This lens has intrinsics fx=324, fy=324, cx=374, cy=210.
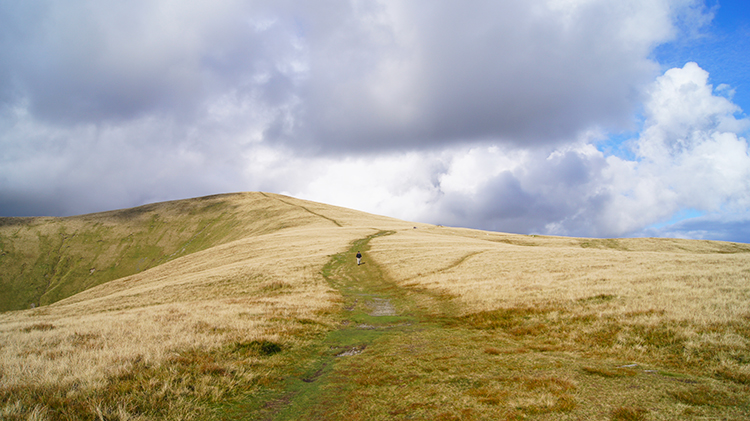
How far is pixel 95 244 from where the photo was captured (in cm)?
17650

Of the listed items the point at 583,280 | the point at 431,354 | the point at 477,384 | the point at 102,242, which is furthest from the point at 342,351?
the point at 102,242

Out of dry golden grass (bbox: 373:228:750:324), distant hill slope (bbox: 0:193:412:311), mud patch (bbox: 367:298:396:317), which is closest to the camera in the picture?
dry golden grass (bbox: 373:228:750:324)

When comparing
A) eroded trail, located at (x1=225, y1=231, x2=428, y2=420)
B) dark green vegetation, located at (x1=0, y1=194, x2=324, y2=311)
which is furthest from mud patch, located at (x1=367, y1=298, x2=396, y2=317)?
dark green vegetation, located at (x1=0, y1=194, x2=324, y2=311)

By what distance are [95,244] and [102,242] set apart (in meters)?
3.06

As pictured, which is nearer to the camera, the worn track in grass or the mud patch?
the worn track in grass

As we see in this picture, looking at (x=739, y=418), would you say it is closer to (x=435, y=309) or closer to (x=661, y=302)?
(x=661, y=302)

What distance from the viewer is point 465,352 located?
13.3 meters

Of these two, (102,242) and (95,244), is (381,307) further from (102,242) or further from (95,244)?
(95,244)

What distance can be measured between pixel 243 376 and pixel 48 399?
4630 millimetres

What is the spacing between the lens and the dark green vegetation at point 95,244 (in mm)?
144500

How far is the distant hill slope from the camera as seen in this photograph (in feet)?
468

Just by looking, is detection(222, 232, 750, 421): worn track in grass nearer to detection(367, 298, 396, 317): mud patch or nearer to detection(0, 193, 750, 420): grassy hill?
detection(0, 193, 750, 420): grassy hill

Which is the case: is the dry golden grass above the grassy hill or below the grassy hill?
above

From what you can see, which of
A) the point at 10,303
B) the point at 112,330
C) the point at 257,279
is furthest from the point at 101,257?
the point at 112,330
